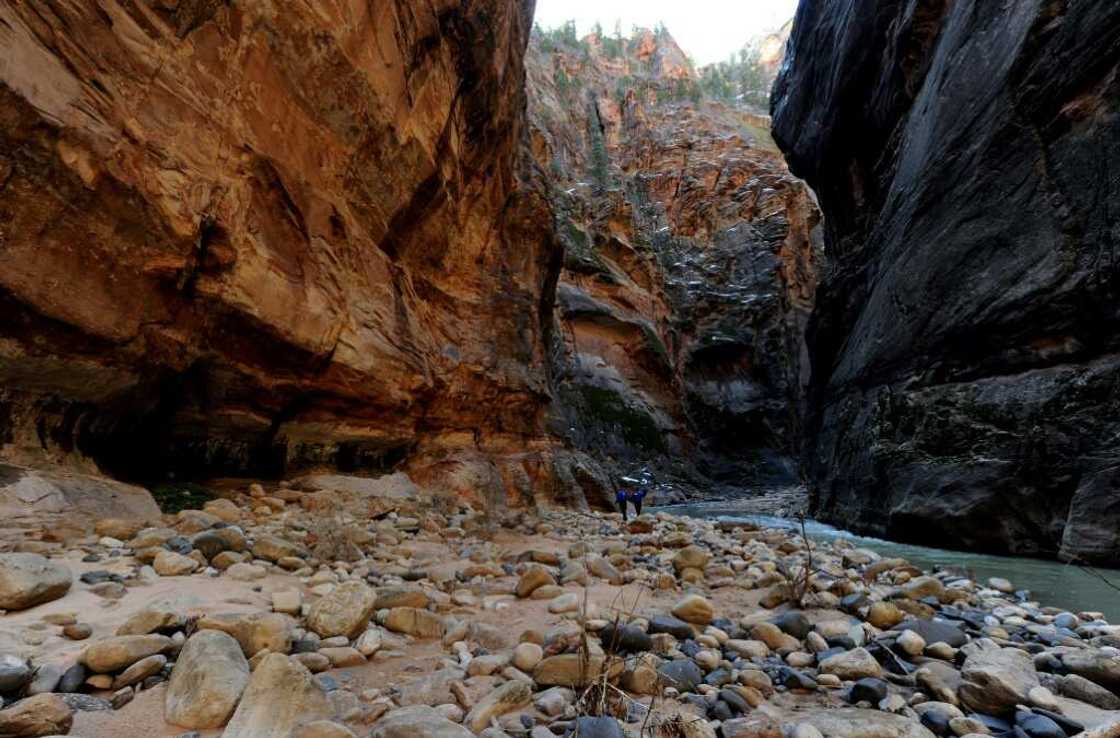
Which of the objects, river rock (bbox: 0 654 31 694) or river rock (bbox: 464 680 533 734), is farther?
river rock (bbox: 464 680 533 734)

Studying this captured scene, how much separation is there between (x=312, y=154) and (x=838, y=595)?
768cm

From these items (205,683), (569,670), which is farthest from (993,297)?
(205,683)

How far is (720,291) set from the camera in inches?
1453

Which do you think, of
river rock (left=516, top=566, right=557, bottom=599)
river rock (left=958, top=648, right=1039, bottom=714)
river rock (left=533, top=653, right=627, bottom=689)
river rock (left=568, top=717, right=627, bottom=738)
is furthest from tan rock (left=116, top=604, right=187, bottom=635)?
river rock (left=958, top=648, right=1039, bottom=714)

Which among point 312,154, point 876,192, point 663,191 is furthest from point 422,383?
point 663,191

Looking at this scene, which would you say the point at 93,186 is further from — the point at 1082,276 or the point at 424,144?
the point at 1082,276

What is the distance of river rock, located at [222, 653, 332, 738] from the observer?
1.64 meters

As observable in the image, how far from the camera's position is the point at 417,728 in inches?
66.2

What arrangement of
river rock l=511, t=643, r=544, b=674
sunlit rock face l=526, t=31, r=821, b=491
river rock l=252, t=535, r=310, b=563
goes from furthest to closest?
sunlit rock face l=526, t=31, r=821, b=491 → river rock l=252, t=535, r=310, b=563 → river rock l=511, t=643, r=544, b=674

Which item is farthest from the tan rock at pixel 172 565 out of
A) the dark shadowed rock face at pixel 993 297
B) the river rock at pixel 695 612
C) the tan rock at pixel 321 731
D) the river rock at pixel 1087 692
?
the dark shadowed rock face at pixel 993 297

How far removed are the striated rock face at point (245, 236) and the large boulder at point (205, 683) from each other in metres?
3.63

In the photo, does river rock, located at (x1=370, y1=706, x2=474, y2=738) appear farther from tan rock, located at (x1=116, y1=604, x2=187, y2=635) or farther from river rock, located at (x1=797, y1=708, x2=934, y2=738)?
river rock, located at (x1=797, y1=708, x2=934, y2=738)

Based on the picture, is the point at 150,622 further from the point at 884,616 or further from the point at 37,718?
the point at 884,616

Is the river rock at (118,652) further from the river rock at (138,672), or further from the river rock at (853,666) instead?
the river rock at (853,666)
